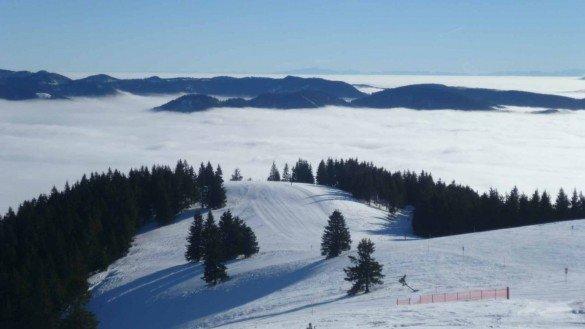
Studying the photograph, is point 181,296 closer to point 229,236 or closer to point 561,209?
point 229,236

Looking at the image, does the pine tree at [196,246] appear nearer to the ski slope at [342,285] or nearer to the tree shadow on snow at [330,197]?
the ski slope at [342,285]

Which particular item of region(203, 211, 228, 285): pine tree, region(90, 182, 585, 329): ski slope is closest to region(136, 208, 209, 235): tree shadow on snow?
region(90, 182, 585, 329): ski slope

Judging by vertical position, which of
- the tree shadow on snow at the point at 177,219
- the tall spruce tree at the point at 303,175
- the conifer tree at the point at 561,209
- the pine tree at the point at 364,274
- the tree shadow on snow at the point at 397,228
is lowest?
the tree shadow on snow at the point at 397,228

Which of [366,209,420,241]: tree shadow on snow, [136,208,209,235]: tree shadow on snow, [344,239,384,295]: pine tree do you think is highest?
[344,239,384,295]: pine tree

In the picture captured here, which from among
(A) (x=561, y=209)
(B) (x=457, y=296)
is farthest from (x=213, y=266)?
(A) (x=561, y=209)

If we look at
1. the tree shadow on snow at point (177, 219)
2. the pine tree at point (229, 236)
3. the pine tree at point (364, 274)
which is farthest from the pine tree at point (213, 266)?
the tree shadow on snow at point (177, 219)

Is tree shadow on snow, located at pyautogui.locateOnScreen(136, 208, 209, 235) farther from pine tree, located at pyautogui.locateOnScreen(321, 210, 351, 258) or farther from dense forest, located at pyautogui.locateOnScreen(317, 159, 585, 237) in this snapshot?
pine tree, located at pyautogui.locateOnScreen(321, 210, 351, 258)
